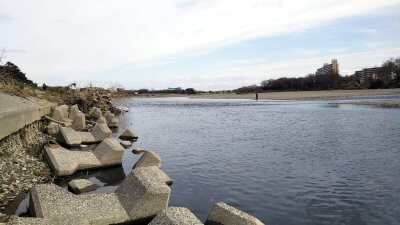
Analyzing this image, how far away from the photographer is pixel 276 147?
18734mm

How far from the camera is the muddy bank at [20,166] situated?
9.98 meters

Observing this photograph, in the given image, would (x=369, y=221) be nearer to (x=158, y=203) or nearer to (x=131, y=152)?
(x=158, y=203)

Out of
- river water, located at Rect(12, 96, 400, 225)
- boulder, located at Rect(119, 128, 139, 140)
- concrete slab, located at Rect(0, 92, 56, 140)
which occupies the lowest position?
river water, located at Rect(12, 96, 400, 225)

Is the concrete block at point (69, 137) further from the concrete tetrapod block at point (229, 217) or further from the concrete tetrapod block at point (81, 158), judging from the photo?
the concrete tetrapod block at point (229, 217)

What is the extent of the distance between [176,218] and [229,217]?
1.32 metres

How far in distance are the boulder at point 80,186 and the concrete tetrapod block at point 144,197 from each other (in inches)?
104

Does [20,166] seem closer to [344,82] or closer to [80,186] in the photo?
[80,186]

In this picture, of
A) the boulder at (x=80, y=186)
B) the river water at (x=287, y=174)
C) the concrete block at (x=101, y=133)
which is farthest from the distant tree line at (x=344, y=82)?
the boulder at (x=80, y=186)

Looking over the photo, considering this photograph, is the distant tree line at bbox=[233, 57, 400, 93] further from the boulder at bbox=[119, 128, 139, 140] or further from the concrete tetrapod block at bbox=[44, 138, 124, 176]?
the concrete tetrapod block at bbox=[44, 138, 124, 176]

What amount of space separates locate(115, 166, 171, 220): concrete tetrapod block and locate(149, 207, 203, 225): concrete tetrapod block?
137 centimetres

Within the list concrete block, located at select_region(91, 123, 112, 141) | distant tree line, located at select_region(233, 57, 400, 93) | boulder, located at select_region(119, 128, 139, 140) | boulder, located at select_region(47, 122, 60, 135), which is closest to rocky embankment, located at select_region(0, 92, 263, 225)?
concrete block, located at select_region(91, 123, 112, 141)

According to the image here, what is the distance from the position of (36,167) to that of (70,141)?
4.88m

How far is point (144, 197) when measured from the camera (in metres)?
8.04

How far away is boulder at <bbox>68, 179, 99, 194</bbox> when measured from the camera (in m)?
10.7
